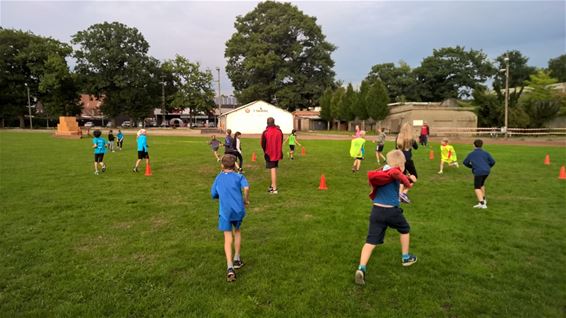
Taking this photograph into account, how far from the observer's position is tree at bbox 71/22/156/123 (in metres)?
64.4

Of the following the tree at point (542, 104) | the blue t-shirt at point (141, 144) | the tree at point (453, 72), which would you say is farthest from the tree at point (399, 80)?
the blue t-shirt at point (141, 144)

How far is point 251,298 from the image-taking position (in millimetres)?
4137

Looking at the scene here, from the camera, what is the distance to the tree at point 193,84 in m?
69.9

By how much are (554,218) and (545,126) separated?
1609 inches

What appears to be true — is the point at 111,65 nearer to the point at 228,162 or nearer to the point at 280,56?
the point at 280,56

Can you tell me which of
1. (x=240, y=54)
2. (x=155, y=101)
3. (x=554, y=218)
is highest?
(x=240, y=54)

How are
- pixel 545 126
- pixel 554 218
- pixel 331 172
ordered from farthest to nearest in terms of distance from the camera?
1. pixel 545 126
2. pixel 331 172
3. pixel 554 218

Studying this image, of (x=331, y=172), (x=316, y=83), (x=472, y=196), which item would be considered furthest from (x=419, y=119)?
(x=472, y=196)

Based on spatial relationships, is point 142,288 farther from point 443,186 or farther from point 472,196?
point 443,186

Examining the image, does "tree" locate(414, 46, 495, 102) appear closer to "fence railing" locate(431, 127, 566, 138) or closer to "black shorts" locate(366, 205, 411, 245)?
"fence railing" locate(431, 127, 566, 138)

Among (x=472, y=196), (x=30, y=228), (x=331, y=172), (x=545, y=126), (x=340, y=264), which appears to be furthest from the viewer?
(x=545, y=126)

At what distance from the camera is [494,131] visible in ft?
122

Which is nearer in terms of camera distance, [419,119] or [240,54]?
[419,119]

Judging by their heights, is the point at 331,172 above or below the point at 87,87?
below
